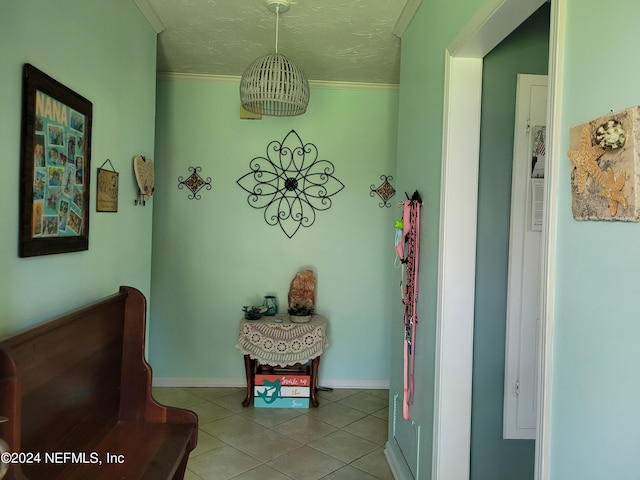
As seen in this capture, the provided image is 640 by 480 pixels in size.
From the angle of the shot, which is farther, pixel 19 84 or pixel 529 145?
pixel 529 145

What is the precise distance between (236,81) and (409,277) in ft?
7.39

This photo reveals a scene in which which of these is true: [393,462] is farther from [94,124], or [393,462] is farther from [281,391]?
[94,124]

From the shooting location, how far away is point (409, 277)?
2141 mm

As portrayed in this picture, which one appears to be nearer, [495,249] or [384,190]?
[495,249]

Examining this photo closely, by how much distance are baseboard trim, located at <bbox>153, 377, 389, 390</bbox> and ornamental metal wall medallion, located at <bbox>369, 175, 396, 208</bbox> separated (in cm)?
148

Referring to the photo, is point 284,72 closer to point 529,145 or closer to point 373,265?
point 529,145

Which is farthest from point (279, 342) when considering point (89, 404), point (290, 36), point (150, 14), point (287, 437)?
point (150, 14)

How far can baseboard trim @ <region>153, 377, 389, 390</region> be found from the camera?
11.7 feet

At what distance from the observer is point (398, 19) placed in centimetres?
244

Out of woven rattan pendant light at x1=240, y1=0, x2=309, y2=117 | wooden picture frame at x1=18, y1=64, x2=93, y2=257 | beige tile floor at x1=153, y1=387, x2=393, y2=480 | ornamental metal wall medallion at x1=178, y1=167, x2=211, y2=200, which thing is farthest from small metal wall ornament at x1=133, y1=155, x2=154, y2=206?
beige tile floor at x1=153, y1=387, x2=393, y2=480

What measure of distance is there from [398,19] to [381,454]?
2489 mm

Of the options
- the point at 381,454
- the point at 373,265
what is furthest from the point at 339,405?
the point at 373,265

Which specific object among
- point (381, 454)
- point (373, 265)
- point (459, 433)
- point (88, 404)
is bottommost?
point (381, 454)

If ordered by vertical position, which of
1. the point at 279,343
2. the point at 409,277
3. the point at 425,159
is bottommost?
the point at 279,343
